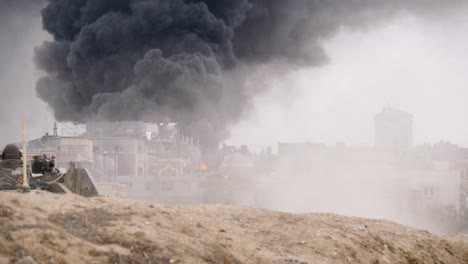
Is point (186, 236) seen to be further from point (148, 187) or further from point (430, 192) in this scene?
point (430, 192)

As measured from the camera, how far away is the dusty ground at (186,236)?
9.70 meters

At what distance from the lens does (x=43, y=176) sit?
18.9 m

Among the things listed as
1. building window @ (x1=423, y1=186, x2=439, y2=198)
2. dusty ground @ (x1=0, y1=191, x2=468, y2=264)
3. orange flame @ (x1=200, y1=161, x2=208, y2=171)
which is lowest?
building window @ (x1=423, y1=186, x2=439, y2=198)

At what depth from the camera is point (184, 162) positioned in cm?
8475

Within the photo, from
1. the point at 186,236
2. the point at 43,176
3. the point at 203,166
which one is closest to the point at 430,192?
the point at 203,166

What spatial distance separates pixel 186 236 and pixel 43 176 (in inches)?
363

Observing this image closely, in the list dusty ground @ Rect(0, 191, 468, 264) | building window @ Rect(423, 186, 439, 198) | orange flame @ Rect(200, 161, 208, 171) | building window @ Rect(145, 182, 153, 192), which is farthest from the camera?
orange flame @ Rect(200, 161, 208, 171)

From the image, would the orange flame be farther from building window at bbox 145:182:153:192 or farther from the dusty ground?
the dusty ground

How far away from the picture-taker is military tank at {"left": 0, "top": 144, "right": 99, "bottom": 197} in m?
17.4

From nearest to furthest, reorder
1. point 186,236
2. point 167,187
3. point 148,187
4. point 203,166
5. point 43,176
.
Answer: point 186,236 → point 43,176 → point 148,187 → point 167,187 → point 203,166

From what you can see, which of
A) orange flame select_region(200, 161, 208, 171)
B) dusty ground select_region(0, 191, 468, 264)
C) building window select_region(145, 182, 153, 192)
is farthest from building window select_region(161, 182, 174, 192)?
dusty ground select_region(0, 191, 468, 264)

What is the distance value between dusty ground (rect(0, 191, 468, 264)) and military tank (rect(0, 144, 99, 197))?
5.09 meters

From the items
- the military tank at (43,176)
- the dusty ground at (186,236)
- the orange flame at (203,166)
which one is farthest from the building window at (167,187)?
the dusty ground at (186,236)

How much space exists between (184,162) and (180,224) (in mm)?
73316
